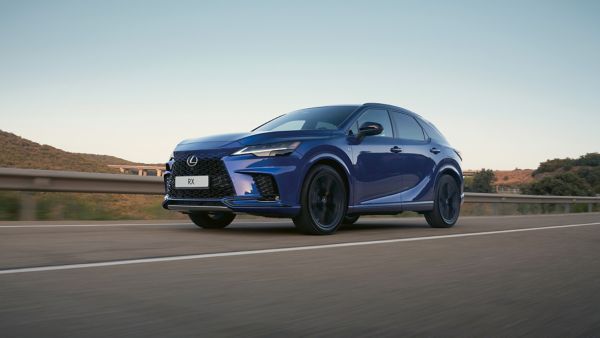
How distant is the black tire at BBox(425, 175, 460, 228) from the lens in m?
10.0

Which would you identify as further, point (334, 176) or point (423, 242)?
point (334, 176)

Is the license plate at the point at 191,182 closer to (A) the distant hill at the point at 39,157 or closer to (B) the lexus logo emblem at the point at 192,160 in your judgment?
(B) the lexus logo emblem at the point at 192,160

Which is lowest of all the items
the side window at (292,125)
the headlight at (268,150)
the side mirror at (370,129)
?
the headlight at (268,150)

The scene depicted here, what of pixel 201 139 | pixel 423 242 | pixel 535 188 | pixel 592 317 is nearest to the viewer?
pixel 592 317

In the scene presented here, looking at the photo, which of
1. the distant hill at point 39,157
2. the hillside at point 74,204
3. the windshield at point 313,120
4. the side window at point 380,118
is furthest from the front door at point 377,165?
the distant hill at point 39,157

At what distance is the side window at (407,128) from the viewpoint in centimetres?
947

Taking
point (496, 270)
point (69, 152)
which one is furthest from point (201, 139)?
point (69, 152)

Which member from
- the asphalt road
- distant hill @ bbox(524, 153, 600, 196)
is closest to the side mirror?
the asphalt road

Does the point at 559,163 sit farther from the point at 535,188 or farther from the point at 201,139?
the point at 201,139

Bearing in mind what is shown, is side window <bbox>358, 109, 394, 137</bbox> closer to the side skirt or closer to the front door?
the front door

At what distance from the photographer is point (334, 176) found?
793 centimetres

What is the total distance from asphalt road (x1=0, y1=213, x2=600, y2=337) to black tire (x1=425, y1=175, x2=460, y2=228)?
113 inches

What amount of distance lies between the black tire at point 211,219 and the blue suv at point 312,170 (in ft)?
0.05

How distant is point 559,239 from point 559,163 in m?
89.4
